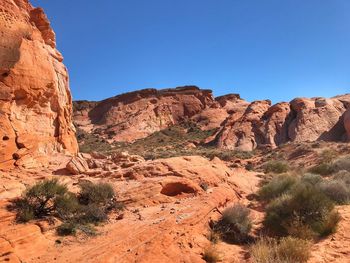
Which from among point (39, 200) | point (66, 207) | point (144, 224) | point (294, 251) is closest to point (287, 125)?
point (144, 224)

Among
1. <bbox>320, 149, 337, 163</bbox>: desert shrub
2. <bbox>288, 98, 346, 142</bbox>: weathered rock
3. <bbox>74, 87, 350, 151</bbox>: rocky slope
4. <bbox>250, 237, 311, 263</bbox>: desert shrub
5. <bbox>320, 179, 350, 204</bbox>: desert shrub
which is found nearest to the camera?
<bbox>250, 237, 311, 263</bbox>: desert shrub

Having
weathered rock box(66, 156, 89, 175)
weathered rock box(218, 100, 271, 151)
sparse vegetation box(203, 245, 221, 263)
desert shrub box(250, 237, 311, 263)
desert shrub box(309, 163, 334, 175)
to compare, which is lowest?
sparse vegetation box(203, 245, 221, 263)

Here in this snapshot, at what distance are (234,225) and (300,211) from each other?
172 cm

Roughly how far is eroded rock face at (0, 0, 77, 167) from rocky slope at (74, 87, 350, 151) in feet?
88.9

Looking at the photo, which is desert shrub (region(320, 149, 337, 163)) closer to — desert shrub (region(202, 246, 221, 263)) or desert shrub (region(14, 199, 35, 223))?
desert shrub (region(202, 246, 221, 263))

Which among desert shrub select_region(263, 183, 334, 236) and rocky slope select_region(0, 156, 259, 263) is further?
desert shrub select_region(263, 183, 334, 236)

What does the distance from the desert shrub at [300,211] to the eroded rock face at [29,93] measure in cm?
702

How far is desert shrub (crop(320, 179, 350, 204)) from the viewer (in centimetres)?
993

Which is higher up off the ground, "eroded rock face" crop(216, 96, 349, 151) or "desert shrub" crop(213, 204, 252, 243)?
"eroded rock face" crop(216, 96, 349, 151)

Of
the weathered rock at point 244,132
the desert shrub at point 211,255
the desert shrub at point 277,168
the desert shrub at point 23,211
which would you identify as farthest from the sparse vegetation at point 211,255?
the weathered rock at point 244,132

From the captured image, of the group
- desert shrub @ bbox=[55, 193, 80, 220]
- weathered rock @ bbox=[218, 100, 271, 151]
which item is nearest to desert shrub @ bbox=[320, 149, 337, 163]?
desert shrub @ bbox=[55, 193, 80, 220]

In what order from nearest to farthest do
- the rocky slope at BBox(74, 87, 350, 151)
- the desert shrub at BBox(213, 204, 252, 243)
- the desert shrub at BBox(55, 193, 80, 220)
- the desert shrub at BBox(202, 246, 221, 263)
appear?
the desert shrub at BBox(202, 246, 221, 263) < the desert shrub at BBox(55, 193, 80, 220) < the desert shrub at BBox(213, 204, 252, 243) < the rocky slope at BBox(74, 87, 350, 151)

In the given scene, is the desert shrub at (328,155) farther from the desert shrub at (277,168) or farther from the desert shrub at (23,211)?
the desert shrub at (23,211)

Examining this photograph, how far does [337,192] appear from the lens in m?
10.1
